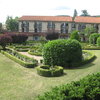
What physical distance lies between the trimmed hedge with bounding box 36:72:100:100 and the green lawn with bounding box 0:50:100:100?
4.35m

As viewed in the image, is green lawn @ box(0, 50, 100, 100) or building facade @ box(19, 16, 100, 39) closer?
green lawn @ box(0, 50, 100, 100)

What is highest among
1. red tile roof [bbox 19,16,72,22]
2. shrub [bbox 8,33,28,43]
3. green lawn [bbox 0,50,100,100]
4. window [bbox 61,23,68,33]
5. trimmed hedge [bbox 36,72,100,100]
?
red tile roof [bbox 19,16,72,22]

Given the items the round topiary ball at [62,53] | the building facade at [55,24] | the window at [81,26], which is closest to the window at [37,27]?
the building facade at [55,24]

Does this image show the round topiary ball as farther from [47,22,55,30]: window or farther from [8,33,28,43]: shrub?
[47,22,55,30]: window

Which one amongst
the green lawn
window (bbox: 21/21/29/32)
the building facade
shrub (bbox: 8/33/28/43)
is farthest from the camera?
window (bbox: 21/21/29/32)

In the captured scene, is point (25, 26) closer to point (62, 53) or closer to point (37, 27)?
point (37, 27)

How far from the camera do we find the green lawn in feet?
40.5

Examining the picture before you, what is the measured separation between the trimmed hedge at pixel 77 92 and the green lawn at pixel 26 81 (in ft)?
14.3

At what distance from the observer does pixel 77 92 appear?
7684 mm

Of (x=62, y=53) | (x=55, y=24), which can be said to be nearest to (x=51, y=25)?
(x=55, y=24)

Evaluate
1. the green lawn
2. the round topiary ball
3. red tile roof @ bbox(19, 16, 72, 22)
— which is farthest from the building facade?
the green lawn

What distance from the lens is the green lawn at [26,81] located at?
1234 centimetres

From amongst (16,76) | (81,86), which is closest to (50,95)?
(81,86)

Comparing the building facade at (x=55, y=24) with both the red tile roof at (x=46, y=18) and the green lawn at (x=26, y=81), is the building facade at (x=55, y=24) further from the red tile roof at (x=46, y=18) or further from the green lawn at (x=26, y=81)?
the green lawn at (x=26, y=81)
